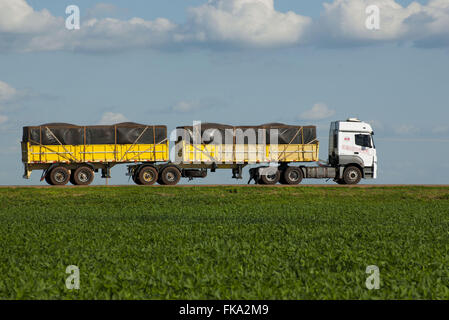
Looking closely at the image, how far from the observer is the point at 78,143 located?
3719cm

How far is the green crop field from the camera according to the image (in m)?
11.3

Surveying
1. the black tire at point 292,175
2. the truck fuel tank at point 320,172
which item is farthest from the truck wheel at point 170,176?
the truck fuel tank at point 320,172

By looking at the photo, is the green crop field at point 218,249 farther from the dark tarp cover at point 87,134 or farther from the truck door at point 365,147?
the truck door at point 365,147

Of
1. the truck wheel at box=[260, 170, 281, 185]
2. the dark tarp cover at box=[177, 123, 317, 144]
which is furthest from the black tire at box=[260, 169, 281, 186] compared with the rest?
the dark tarp cover at box=[177, 123, 317, 144]

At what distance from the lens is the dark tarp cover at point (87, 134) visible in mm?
37031

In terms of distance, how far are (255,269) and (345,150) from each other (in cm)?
Answer: 2713

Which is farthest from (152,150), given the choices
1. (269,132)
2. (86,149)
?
(269,132)

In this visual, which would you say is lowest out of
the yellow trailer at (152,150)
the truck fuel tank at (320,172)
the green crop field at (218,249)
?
the green crop field at (218,249)

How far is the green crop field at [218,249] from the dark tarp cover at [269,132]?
5842 millimetres

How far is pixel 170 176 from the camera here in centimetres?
3809

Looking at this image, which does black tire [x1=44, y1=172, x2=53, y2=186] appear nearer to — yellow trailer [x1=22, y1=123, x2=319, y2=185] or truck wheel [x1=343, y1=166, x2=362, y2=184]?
yellow trailer [x1=22, y1=123, x2=319, y2=185]

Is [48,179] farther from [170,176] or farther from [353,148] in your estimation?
[353,148]

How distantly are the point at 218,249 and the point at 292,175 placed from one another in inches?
964

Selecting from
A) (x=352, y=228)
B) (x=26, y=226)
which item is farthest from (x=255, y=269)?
(x=26, y=226)
